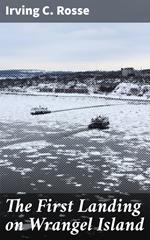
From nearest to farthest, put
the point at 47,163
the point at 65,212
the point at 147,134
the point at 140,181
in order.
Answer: the point at 65,212 < the point at 140,181 < the point at 47,163 < the point at 147,134

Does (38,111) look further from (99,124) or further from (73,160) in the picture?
(73,160)

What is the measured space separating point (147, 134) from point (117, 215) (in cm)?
1131

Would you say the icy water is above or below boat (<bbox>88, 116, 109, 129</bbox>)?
above

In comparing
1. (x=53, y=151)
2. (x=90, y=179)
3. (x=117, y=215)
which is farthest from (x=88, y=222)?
(x=53, y=151)

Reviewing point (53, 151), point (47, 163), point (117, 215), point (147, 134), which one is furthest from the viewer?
point (147, 134)

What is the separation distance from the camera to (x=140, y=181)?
403 inches

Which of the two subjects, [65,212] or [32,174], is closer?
[65,212]

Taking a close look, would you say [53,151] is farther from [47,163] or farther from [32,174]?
[32,174]

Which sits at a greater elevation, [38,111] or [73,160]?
[73,160]
